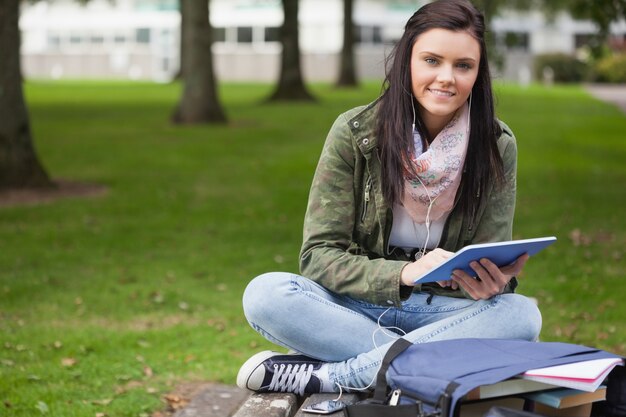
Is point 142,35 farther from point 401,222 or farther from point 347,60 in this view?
point 401,222

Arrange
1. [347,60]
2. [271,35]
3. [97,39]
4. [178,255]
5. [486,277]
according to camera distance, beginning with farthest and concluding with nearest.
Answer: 1. [97,39]
2. [271,35]
3. [347,60]
4. [178,255]
5. [486,277]

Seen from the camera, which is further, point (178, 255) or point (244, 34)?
point (244, 34)

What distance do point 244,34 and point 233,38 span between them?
0.64 meters

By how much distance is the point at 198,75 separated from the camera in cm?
2108

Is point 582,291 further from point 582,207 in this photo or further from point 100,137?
point 100,137

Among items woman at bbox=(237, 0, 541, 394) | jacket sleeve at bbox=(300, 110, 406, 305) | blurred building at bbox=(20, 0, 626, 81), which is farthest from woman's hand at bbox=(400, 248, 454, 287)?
blurred building at bbox=(20, 0, 626, 81)

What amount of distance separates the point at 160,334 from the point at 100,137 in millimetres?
13109

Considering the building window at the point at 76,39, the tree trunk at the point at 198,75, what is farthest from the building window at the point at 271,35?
the tree trunk at the point at 198,75

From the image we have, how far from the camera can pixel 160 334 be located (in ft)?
21.4

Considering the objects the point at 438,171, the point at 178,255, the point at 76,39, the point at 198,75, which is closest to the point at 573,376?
the point at 438,171

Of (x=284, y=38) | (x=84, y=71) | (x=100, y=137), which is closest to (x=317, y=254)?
(x=100, y=137)

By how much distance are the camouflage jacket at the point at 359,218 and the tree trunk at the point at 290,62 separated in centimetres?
2521

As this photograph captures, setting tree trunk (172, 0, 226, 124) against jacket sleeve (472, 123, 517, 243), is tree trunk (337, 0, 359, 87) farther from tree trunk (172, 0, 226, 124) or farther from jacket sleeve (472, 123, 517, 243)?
jacket sleeve (472, 123, 517, 243)

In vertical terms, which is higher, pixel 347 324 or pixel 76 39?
pixel 347 324
